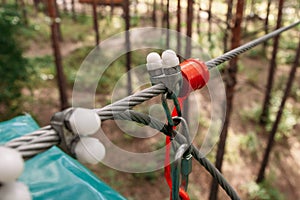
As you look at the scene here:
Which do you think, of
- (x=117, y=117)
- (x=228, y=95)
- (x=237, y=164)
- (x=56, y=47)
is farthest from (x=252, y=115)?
(x=117, y=117)

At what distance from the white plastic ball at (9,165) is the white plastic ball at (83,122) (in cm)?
14

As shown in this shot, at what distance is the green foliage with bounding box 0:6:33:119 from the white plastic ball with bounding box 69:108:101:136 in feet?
12.9

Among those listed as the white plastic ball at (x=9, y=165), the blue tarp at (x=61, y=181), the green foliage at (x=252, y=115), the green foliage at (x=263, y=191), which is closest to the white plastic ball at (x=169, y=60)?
the white plastic ball at (x=9, y=165)

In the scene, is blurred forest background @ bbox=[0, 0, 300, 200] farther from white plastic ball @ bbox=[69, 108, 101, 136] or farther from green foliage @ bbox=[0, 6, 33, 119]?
white plastic ball @ bbox=[69, 108, 101, 136]

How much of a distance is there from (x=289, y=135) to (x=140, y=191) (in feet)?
9.78

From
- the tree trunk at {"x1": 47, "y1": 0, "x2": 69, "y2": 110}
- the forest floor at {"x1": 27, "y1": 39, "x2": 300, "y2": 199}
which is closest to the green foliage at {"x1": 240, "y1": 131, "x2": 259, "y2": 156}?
the forest floor at {"x1": 27, "y1": 39, "x2": 300, "y2": 199}

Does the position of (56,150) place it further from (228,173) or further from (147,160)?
(228,173)

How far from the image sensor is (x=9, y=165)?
19.5 inches

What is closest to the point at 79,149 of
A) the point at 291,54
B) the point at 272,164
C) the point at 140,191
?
the point at 140,191

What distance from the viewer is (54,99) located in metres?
6.11

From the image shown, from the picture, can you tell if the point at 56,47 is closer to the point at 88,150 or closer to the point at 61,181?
the point at 61,181

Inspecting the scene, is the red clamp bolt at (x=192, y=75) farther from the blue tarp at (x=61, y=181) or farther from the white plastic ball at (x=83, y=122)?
the blue tarp at (x=61, y=181)

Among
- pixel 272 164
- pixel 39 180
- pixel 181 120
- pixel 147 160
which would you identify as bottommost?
pixel 272 164

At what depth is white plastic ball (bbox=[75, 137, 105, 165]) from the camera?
2.12 feet
